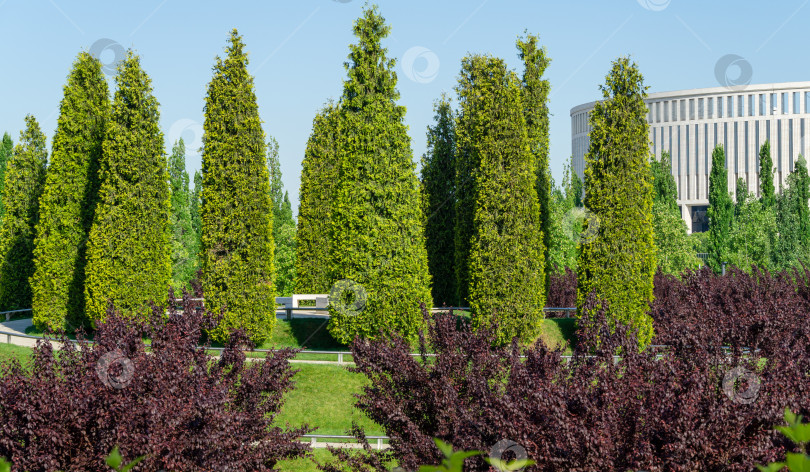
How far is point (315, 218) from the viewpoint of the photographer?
30266mm

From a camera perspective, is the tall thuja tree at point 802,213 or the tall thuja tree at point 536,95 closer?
the tall thuja tree at point 536,95

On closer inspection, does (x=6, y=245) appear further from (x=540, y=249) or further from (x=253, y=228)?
(x=540, y=249)

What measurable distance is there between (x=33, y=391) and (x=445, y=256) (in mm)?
22029

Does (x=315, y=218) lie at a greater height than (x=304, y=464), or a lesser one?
greater

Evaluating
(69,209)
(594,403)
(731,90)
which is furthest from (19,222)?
(731,90)

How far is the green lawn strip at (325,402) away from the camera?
15516mm

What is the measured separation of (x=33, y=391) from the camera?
25.2ft

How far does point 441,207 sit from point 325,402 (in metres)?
14.1

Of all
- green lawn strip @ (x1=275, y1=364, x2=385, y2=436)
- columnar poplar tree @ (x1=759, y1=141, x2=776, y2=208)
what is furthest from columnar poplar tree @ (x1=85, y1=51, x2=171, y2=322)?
columnar poplar tree @ (x1=759, y1=141, x2=776, y2=208)

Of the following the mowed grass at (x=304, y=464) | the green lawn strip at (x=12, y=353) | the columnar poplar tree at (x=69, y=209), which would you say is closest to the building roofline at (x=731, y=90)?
the columnar poplar tree at (x=69, y=209)

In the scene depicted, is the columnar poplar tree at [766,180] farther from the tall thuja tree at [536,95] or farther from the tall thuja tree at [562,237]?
the tall thuja tree at [536,95]

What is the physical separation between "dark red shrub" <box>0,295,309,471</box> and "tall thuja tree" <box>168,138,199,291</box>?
1012 inches

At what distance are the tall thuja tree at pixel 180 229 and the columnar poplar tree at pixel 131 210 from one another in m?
10.8

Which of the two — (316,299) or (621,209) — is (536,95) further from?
(316,299)
